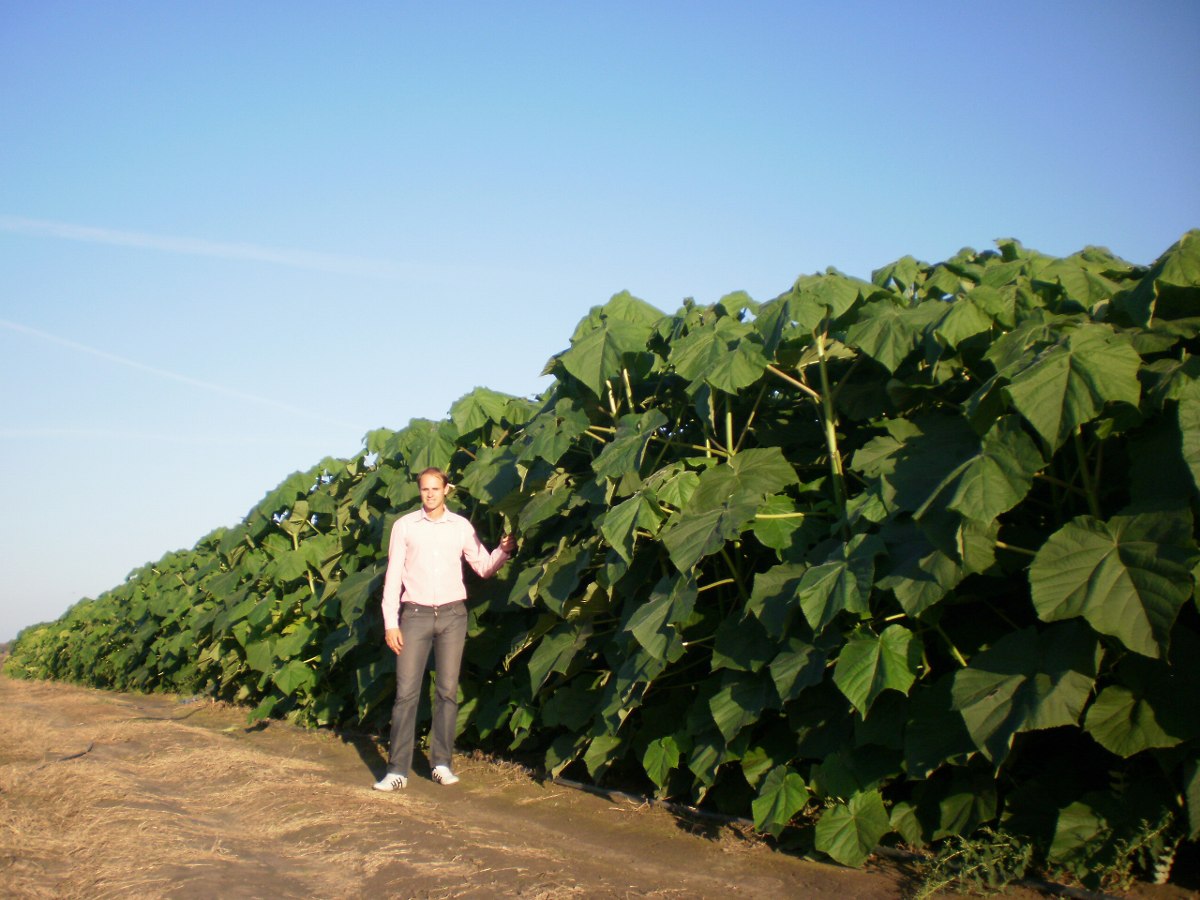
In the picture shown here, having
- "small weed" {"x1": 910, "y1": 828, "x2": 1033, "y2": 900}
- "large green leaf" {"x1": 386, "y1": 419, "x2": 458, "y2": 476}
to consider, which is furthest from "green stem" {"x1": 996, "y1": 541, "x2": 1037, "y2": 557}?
"large green leaf" {"x1": 386, "y1": 419, "x2": 458, "y2": 476}

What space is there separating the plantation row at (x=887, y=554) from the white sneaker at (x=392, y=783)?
632mm

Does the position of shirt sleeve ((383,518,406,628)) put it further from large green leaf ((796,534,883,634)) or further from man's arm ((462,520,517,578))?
large green leaf ((796,534,883,634))

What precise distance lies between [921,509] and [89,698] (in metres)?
12.1

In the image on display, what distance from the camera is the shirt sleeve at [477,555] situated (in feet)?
20.7

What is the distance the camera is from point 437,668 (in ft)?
20.6

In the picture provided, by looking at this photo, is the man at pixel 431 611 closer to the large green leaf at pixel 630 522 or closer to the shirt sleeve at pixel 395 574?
the shirt sleeve at pixel 395 574

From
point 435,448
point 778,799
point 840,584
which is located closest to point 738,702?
point 778,799

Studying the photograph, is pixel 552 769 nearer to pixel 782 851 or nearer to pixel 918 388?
pixel 782 851

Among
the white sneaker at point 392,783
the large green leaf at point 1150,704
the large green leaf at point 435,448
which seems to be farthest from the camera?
the large green leaf at point 435,448

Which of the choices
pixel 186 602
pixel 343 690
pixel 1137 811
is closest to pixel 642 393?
pixel 1137 811

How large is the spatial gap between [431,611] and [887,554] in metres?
3.26

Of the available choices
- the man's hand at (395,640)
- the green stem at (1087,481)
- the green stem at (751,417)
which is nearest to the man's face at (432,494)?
the man's hand at (395,640)

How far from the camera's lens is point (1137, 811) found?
3.45 m

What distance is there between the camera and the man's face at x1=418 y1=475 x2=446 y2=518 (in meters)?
6.29
